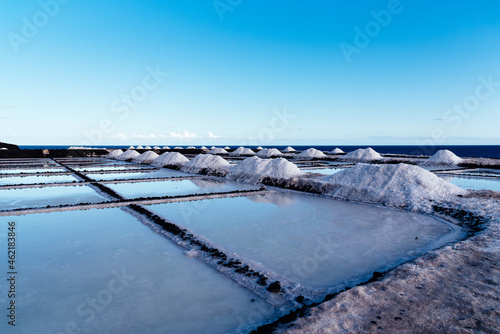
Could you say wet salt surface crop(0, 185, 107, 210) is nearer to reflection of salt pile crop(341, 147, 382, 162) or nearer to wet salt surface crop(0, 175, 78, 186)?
wet salt surface crop(0, 175, 78, 186)

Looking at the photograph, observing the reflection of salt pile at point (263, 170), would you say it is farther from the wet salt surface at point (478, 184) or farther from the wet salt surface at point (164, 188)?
the wet salt surface at point (478, 184)

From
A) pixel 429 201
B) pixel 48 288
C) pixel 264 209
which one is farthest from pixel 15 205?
pixel 429 201

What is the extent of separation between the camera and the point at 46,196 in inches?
358

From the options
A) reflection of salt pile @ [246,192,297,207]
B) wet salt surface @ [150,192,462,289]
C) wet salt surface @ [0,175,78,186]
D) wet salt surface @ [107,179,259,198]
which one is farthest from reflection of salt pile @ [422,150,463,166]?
wet salt surface @ [0,175,78,186]

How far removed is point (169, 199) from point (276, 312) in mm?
6299

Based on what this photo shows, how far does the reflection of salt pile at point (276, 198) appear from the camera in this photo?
331 inches

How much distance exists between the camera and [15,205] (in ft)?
25.4

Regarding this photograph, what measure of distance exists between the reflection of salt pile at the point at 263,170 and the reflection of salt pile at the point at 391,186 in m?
2.17

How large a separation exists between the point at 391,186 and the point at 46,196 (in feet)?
33.5

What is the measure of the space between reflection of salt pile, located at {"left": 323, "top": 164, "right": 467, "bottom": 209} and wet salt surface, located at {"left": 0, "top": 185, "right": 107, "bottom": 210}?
23.7ft

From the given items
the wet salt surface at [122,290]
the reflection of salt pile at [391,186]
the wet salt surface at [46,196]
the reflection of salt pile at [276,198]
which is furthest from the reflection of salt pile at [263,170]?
the wet salt surface at [122,290]

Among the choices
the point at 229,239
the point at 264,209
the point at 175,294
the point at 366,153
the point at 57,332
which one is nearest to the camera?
the point at 57,332

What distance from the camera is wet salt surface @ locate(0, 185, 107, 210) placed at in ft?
26.2

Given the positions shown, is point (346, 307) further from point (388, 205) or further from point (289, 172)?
point (289, 172)
